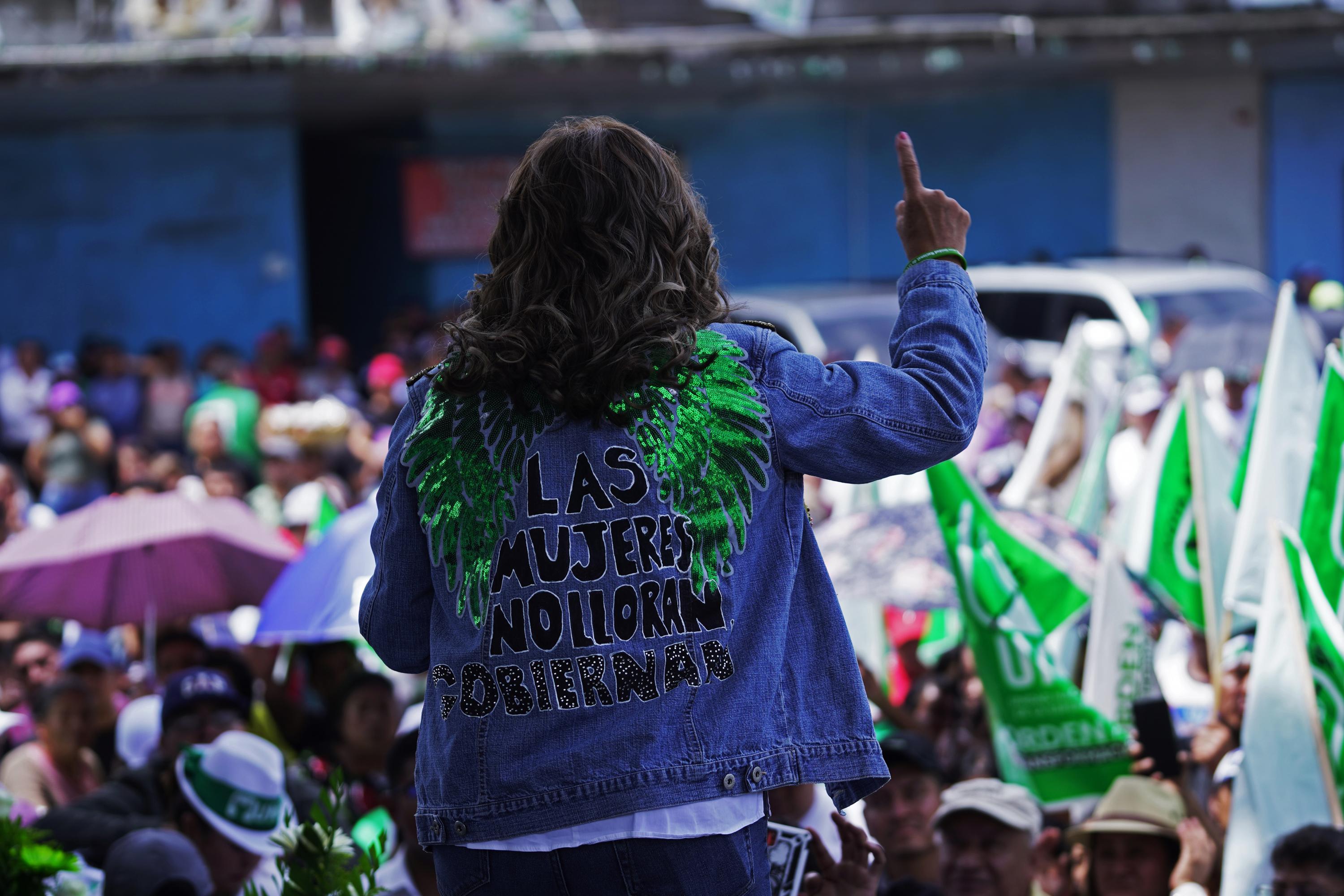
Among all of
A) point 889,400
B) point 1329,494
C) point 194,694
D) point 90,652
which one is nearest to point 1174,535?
point 1329,494

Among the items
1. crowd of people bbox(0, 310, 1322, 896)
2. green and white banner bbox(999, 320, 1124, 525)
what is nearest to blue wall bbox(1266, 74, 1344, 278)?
crowd of people bbox(0, 310, 1322, 896)

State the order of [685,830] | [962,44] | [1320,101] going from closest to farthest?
[685,830] → [962,44] → [1320,101]

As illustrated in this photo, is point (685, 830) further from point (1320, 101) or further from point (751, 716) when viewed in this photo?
point (1320, 101)

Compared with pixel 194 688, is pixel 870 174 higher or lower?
higher

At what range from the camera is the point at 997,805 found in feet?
14.1

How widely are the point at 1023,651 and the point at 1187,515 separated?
1009mm

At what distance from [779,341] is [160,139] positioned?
14.3 metres

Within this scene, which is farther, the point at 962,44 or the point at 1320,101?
the point at 1320,101

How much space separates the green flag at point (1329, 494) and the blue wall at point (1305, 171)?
45.9ft

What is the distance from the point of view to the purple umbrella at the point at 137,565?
615 cm

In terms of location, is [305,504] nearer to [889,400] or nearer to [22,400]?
[22,400]

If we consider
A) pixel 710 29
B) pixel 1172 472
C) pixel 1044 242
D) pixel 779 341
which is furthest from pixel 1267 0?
pixel 779 341

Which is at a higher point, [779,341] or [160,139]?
[160,139]

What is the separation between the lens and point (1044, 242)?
1820 cm
